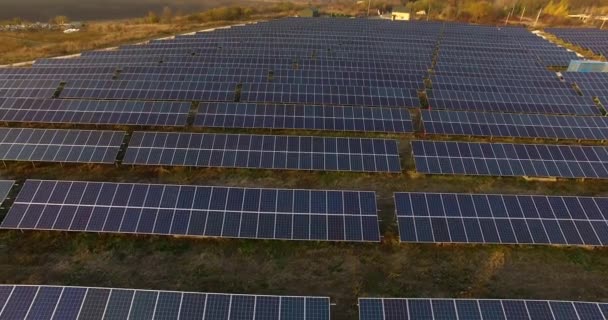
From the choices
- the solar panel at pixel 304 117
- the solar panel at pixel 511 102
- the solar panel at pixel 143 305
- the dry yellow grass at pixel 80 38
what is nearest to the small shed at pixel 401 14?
the dry yellow grass at pixel 80 38

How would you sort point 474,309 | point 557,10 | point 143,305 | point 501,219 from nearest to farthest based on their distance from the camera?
1. point 143,305
2. point 474,309
3. point 501,219
4. point 557,10

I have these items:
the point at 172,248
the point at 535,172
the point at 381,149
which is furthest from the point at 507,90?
the point at 172,248

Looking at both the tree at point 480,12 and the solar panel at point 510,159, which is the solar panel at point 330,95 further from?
the tree at point 480,12

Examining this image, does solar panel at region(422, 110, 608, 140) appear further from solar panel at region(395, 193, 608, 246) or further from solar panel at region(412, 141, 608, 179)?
solar panel at region(395, 193, 608, 246)

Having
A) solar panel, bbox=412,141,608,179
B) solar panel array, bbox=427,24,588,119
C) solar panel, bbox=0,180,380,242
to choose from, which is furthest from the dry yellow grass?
solar panel, bbox=412,141,608,179

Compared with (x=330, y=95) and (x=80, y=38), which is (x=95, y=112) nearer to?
(x=330, y=95)

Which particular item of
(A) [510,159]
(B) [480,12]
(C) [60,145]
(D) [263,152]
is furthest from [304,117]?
(B) [480,12]
